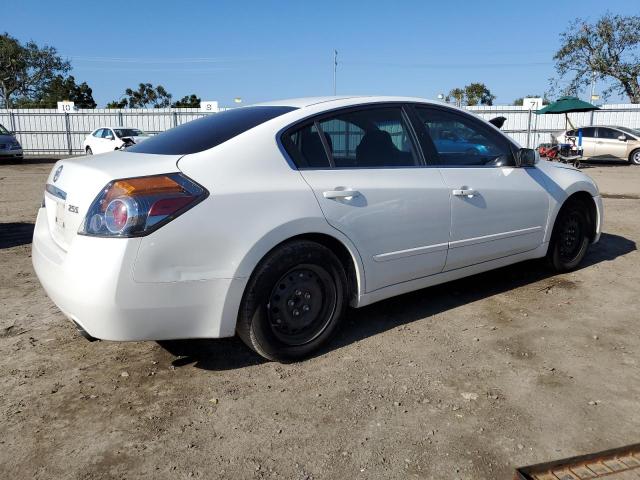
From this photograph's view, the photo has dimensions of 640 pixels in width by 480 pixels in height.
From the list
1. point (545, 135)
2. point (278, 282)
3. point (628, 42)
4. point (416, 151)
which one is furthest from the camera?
point (628, 42)

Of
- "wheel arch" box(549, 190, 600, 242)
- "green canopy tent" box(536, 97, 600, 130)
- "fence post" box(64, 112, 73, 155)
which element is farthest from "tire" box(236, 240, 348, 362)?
"fence post" box(64, 112, 73, 155)

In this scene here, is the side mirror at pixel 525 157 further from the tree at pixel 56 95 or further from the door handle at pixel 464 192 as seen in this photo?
the tree at pixel 56 95

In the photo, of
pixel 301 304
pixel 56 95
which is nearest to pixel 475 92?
pixel 56 95

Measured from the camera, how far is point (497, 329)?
3691mm

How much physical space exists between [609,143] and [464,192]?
63.8 feet

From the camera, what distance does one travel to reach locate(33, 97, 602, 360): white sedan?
2.60 metres

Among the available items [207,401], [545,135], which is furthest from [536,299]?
[545,135]

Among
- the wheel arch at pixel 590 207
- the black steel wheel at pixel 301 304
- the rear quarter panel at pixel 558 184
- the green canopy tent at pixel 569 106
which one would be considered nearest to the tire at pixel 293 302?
the black steel wheel at pixel 301 304

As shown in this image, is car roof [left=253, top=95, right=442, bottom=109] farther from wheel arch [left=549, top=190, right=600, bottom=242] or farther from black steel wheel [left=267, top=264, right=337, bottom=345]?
wheel arch [left=549, top=190, right=600, bottom=242]

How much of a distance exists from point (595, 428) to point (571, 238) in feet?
9.24

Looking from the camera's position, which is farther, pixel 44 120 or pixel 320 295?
pixel 44 120

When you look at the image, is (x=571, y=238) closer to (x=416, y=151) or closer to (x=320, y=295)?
(x=416, y=151)

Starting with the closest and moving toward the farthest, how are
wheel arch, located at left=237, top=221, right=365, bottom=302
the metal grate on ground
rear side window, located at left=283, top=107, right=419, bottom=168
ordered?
the metal grate on ground < wheel arch, located at left=237, top=221, right=365, bottom=302 < rear side window, located at left=283, top=107, right=419, bottom=168

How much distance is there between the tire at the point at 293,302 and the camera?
2.92 meters
